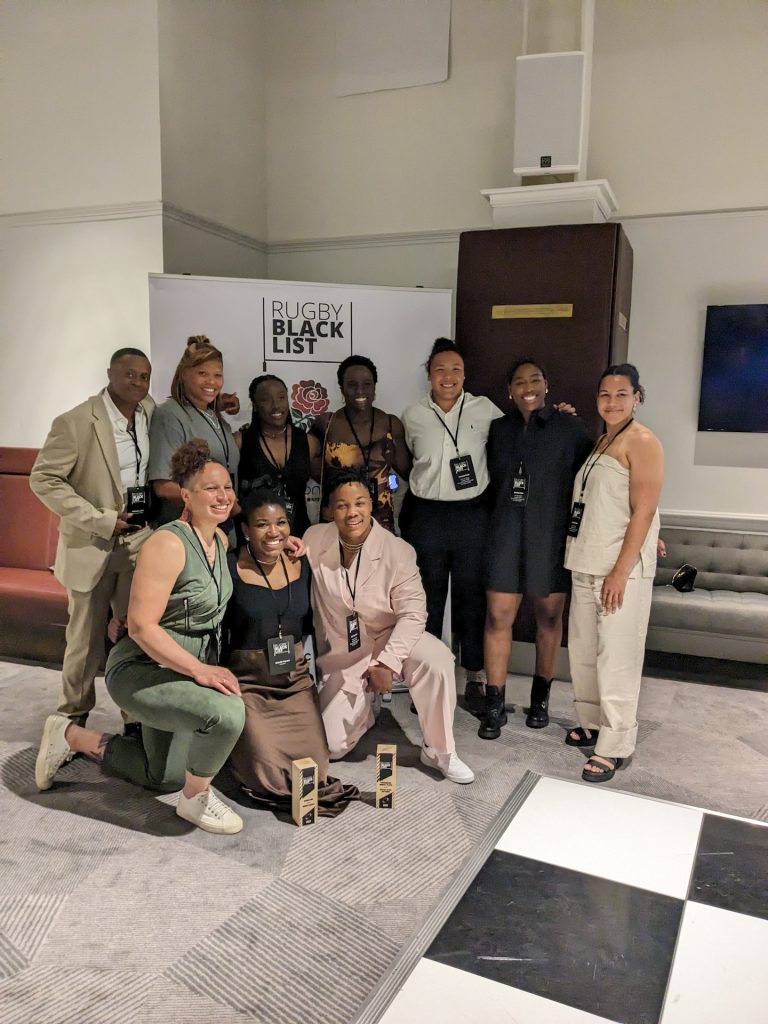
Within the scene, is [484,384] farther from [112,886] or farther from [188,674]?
[112,886]

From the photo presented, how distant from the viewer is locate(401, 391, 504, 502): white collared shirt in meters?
3.13

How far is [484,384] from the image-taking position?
3.82 m

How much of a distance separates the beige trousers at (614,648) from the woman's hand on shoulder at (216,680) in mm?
1282

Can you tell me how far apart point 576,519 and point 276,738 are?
4.31 feet

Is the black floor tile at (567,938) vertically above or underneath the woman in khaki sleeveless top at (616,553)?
underneath

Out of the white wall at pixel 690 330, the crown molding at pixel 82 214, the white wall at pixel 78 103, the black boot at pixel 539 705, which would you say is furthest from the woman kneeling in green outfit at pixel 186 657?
the white wall at pixel 690 330

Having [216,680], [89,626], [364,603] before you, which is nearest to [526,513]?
[364,603]

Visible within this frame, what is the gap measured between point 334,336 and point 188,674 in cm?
199

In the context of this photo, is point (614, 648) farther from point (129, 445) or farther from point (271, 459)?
point (129, 445)

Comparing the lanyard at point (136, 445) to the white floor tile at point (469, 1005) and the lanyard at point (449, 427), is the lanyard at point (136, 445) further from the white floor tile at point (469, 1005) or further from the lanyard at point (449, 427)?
the white floor tile at point (469, 1005)

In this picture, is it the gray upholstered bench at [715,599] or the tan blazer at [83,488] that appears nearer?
the tan blazer at [83,488]

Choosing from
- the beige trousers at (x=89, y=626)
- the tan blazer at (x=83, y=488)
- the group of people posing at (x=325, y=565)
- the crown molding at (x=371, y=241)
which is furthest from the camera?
the crown molding at (x=371, y=241)

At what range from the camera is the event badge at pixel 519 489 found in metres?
3.02

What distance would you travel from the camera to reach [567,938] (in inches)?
73.5
